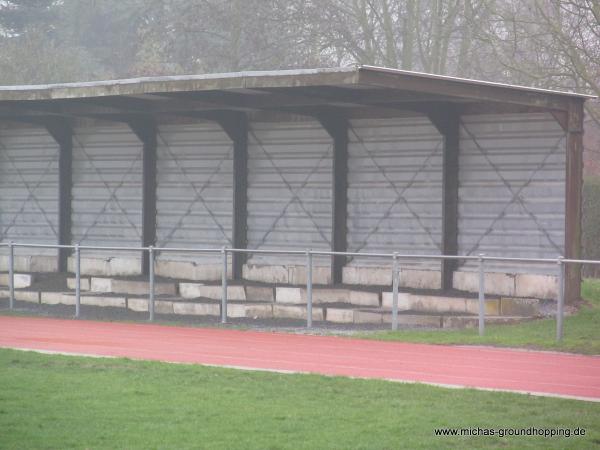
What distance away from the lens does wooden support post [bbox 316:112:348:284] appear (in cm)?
2181

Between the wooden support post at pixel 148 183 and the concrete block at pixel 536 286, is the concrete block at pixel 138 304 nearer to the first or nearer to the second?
the wooden support post at pixel 148 183

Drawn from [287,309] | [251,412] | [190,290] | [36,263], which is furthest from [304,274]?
[251,412]

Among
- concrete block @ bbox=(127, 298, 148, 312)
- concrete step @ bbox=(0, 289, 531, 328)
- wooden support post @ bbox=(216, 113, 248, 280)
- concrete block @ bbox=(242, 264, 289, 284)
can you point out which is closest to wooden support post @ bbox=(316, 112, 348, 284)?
concrete block @ bbox=(242, 264, 289, 284)

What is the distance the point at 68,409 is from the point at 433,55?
26727 millimetres

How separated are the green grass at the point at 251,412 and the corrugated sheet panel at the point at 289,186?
999 cm

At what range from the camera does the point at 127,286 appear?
22.9 m

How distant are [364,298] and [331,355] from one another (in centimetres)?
532

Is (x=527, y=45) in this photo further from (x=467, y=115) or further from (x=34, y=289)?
(x=34, y=289)

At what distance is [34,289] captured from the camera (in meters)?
23.6

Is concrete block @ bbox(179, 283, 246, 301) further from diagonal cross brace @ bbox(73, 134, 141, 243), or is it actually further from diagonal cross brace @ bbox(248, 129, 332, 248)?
diagonal cross brace @ bbox(73, 134, 141, 243)

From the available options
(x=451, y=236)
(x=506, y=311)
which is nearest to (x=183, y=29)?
(x=451, y=236)

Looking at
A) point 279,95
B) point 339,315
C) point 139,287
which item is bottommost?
point 339,315

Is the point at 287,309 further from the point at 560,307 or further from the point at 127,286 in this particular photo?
the point at 560,307

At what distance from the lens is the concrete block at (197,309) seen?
20203mm
